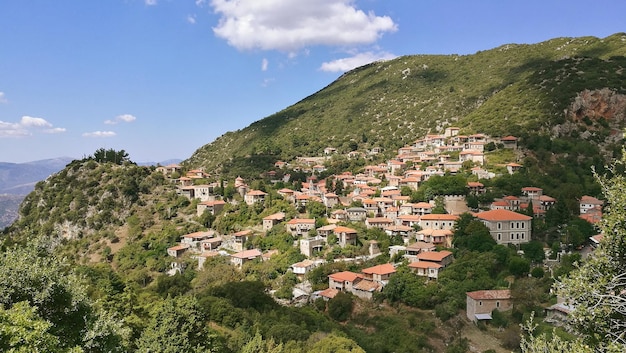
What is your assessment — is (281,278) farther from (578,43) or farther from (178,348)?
(578,43)

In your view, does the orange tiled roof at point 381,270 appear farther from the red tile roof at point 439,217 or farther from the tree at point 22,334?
the tree at point 22,334

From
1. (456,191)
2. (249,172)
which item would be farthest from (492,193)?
(249,172)

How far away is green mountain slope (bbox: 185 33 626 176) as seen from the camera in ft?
189

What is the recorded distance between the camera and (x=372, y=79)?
4503 inches

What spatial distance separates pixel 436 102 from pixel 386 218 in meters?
50.0

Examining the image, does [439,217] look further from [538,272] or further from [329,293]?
[329,293]

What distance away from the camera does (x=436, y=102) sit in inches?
3324

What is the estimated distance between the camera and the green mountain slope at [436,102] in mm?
57688

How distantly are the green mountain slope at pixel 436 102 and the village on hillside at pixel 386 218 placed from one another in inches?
390

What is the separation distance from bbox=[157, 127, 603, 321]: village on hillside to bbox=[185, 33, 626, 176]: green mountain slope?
32.5ft

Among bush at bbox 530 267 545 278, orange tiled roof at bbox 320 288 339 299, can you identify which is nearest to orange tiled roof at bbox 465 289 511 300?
bush at bbox 530 267 545 278

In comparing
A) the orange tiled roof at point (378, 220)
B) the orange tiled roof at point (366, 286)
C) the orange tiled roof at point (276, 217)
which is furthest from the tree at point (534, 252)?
the orange tiled roof at point (276, 217)

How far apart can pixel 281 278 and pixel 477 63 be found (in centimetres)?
8177

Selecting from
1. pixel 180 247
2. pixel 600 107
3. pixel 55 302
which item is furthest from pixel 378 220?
pixel 600 107
